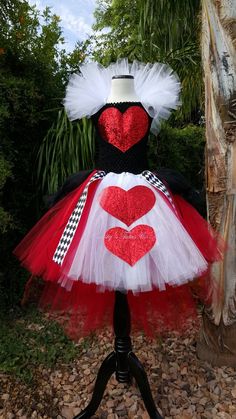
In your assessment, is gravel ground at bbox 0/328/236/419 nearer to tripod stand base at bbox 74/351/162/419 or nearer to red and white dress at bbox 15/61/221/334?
tripod stand base at bbox 74/351/162/419

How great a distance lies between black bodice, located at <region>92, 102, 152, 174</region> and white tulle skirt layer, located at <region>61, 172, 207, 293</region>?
0.17 meters

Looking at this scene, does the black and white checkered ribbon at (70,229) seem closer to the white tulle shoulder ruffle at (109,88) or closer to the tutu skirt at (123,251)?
the tutu skirt at (123,251)

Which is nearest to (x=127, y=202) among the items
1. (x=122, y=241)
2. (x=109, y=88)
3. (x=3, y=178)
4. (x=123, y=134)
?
(x=122, y=241)

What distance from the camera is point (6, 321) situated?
2.51 m

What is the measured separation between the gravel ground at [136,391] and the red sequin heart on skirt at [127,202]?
1059mm

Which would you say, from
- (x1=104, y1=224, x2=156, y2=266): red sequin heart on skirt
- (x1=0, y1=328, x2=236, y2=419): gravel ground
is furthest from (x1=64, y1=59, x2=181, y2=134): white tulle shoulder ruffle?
(x1=0, y1=328, x2=236, y2=419): gravel ground

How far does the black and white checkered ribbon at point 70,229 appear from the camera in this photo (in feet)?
4.36

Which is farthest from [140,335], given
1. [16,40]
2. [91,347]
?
[16,40]

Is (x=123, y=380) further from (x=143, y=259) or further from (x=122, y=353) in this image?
(x=143, y=259)

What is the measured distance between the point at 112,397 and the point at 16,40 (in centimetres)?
228

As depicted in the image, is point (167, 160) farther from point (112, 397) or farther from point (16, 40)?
point (112, 397)

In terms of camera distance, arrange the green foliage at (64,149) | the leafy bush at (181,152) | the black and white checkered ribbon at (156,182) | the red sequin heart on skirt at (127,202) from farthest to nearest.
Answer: the leafy bush at (181,152), the green foliage at (64,149), the black and white checkered ribbon at (156,182), the red sequin heart on skirt at (127,202)

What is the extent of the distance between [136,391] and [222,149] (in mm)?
1322

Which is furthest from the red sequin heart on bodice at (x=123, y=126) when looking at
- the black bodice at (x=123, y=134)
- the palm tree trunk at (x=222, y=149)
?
the palm tree trunk at (x=222, y=149)
